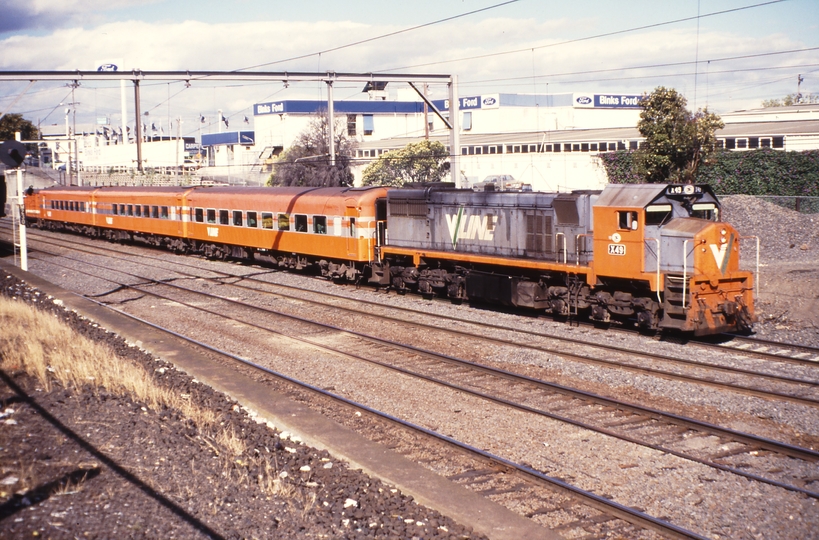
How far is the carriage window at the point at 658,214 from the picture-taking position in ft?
52.5

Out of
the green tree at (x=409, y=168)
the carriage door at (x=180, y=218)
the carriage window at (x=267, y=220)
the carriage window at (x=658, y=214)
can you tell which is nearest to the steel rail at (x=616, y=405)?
the carriage window at (x=658, y=214)

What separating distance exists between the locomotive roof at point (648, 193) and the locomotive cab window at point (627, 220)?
0.53ft

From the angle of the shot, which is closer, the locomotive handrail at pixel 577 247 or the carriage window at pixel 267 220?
the locomotive handrail at pixel 577 247

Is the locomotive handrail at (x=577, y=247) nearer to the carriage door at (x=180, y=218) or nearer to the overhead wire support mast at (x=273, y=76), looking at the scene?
the overhead wire support mast at (x=273, y=76)

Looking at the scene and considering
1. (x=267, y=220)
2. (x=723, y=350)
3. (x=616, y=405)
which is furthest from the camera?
(x=267, y=220)

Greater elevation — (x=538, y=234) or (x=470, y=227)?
(x=470, y=227)

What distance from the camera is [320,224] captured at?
2641 cm

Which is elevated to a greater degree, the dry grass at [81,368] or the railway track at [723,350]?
the dry grass at [81,368]

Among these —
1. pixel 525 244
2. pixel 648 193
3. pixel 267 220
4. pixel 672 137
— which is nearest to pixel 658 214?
pixel 648 193

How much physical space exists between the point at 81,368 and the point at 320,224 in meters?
15.0

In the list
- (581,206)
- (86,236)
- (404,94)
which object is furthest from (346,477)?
(404,94)

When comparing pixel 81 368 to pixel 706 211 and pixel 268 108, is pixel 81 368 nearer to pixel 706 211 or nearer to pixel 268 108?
pixel 706 211

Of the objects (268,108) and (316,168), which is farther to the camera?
(268,108)

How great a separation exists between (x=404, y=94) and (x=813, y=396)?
9339cm
